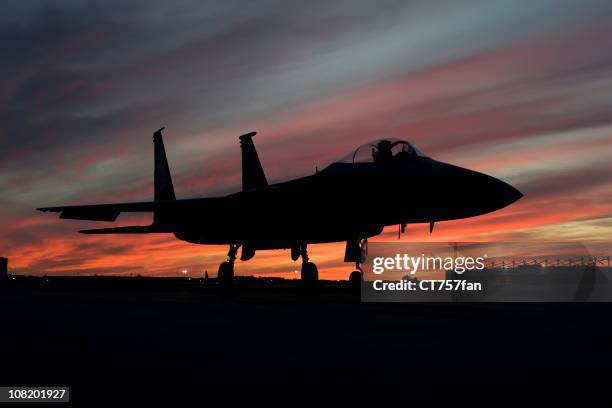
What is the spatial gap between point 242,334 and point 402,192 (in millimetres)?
9173

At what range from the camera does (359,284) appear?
20219mm

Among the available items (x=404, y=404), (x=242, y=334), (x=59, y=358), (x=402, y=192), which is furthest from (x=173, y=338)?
(x=402, y=192)

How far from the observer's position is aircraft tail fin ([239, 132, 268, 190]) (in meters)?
35.2

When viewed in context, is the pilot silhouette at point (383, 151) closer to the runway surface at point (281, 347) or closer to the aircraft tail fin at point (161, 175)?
the runway surface at point (281, 347)

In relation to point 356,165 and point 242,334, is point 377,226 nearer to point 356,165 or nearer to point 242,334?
point 356,165

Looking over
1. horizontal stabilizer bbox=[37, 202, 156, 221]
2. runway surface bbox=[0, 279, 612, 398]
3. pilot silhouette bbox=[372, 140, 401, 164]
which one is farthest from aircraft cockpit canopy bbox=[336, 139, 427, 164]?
horizontal stabilizer bbox=[37, 202, 156, 221]

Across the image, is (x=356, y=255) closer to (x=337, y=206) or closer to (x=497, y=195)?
(x=337, y=206)

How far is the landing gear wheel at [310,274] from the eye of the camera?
23188 mm

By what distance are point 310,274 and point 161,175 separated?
1519cm

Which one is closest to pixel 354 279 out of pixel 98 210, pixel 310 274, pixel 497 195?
pixel 310 274

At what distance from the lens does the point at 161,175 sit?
1426 inches

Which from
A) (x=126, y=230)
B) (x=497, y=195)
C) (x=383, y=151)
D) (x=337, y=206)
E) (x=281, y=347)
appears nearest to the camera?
(x=281, y=347)

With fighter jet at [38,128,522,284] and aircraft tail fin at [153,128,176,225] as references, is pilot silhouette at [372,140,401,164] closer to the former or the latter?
fighter jet at [38,128,522,284]

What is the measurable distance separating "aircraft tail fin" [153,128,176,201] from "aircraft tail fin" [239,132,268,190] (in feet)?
11.9
